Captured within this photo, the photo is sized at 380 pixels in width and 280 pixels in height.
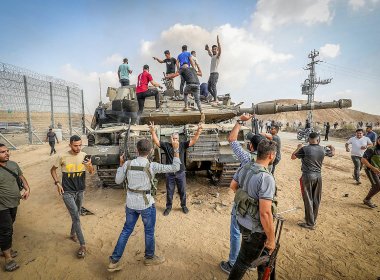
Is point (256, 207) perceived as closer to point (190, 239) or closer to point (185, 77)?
point (190, 239)

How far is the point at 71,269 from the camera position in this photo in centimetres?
319

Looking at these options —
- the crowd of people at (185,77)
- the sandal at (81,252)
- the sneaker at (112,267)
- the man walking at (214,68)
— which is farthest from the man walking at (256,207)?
the man walking at (214,68)

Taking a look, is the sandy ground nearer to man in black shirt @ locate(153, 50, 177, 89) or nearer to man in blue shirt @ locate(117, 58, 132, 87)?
man in black shirt @ locate(153, 50, 177, 89)

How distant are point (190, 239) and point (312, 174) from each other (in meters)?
2.46

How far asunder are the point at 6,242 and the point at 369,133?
33.9 feet

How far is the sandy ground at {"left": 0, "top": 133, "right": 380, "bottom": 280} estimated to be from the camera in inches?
125

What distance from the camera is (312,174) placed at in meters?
4.27

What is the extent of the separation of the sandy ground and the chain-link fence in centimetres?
860

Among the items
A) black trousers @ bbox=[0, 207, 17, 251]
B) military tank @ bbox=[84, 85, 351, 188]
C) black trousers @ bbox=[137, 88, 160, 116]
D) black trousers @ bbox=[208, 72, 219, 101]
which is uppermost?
black trousers @ bbox=[208, 72, 219, 101]

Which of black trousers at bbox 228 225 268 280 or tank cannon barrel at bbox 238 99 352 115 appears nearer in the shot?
black trousers at bbox 228 225 268 280

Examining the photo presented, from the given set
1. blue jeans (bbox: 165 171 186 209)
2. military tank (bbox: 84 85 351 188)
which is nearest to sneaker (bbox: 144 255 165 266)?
blue jeans (bbox: 165 171 186 209)

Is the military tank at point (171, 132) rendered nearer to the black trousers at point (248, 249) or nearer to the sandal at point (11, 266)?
the sandal at point (11, 266)

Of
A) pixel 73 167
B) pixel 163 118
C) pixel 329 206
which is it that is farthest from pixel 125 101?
pixel 329 206

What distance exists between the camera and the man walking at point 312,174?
4246 millimetres
